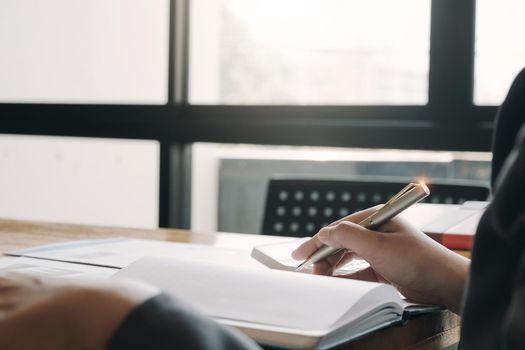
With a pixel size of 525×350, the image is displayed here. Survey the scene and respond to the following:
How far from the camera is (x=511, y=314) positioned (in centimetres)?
33

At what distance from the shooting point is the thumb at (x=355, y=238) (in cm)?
89

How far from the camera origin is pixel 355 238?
896mm

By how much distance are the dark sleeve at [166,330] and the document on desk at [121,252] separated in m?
0.73

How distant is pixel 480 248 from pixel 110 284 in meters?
0.18

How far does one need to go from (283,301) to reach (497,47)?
2.12 m

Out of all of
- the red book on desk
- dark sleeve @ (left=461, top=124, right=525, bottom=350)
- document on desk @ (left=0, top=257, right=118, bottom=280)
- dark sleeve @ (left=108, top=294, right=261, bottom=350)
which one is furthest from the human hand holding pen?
dark sleeve @ (left=108, top=294, right=261, bottom=350)

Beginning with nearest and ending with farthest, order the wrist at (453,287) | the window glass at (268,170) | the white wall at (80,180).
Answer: the wrist at (453,287), the window glass at (268,170), the white wall at (80,180)

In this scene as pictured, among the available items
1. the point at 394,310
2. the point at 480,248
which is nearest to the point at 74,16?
the point at 394,310

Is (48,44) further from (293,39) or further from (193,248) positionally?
(193,248)

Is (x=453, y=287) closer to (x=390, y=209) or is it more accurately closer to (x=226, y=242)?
(x=390, y=209)

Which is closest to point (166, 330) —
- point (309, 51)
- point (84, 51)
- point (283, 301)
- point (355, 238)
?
point (283, 301)

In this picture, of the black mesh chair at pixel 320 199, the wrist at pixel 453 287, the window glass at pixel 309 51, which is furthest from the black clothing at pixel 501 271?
the window glass at pixel 309 51

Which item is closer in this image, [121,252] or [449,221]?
[121,252]

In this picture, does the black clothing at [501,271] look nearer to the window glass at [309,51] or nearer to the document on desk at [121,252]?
the document on desk at [121,252]
